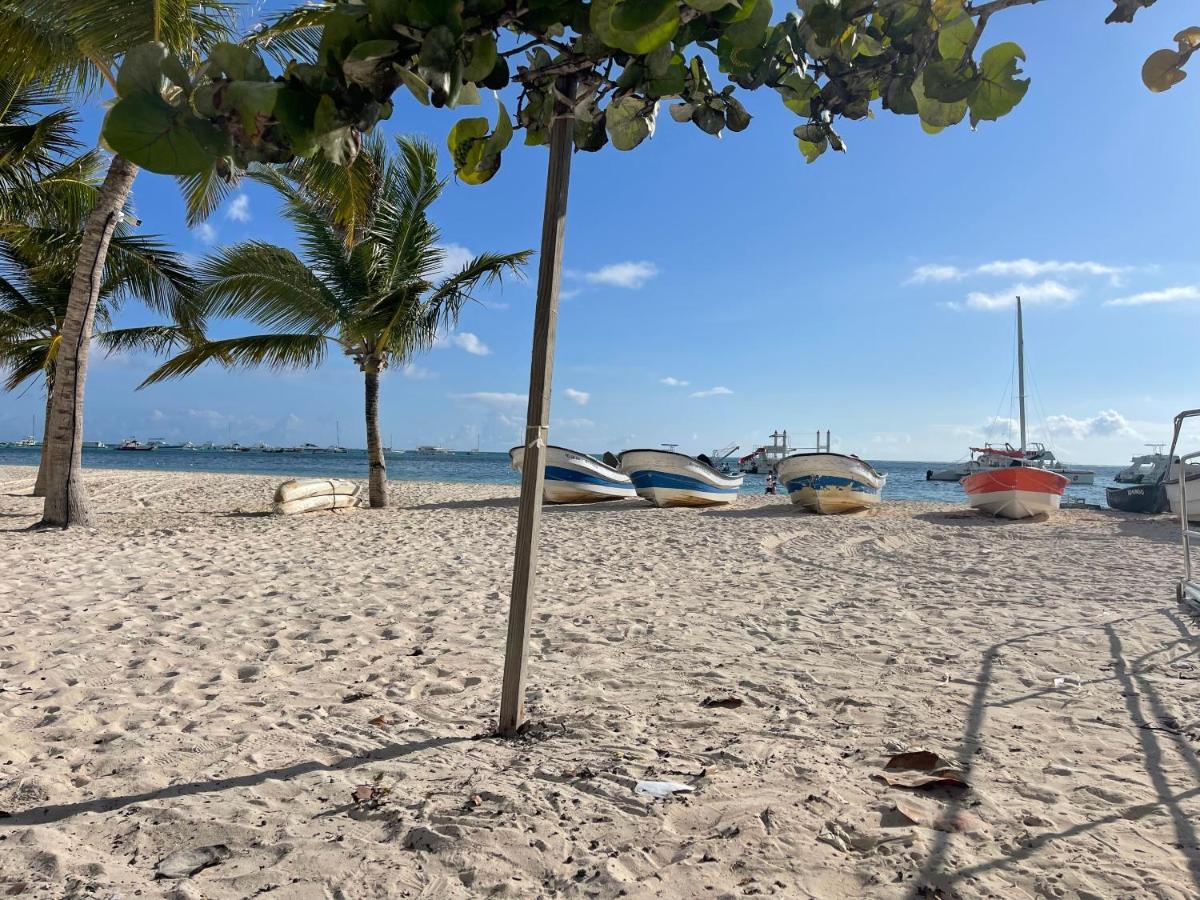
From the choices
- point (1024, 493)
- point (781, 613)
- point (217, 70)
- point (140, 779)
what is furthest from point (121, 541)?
point (1024, 493)

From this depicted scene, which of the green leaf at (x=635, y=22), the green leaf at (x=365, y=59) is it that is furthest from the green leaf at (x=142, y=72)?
the green leaf at (x=635, y=22)

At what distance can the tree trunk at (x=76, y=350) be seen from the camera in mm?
8648

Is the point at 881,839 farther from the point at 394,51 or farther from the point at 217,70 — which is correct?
the point at 217,70

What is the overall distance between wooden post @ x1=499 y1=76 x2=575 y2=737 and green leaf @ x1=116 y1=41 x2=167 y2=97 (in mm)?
1802

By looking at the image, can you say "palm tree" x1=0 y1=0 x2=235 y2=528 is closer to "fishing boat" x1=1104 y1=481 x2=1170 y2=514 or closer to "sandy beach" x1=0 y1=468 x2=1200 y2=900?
"sandy beach" x1=0 y1=468 x2=1200 y2=900

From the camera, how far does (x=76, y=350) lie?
8766mm

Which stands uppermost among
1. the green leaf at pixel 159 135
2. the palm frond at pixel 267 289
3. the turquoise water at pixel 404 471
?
the palm frond at pixel 267 289

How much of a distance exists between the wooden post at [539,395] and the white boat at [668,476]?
42.2 ft

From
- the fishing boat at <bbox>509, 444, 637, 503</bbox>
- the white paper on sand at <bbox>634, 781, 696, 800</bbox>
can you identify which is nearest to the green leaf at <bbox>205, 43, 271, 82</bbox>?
the white paper on sand at <bbox>634, 781, 696, 800</bbox>

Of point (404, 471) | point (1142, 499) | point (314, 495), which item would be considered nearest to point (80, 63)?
point (314, 495)

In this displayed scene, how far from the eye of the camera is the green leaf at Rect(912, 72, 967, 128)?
48.7 inches

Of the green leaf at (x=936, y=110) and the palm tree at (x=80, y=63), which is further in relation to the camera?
the palm tree at (x=80, y=63)

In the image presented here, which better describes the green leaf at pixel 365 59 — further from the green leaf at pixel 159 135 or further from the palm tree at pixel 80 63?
the palm tree at pixel 80 63

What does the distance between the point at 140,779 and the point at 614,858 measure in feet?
5.65
